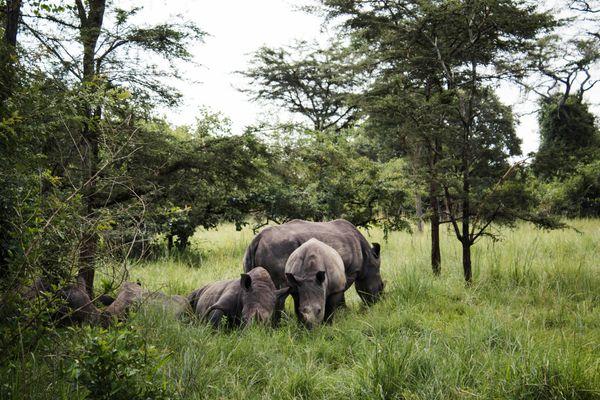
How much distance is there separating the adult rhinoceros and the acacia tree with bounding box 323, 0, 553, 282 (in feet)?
5.15

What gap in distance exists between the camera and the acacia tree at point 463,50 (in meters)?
8.06

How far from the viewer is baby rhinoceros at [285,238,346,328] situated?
6371mm

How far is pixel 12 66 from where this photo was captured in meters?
4.29

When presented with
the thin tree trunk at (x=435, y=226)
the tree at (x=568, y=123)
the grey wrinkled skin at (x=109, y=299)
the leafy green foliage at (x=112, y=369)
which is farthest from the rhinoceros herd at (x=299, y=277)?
the tree at (x=568, y=123)

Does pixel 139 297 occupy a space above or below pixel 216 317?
above

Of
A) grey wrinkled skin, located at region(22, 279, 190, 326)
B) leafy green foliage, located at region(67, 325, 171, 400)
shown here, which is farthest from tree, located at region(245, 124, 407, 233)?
leafy green foliage, located at region(67, 325, 171, 400)

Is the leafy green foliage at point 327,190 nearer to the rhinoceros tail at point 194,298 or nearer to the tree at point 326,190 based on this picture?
the tree at point 326,190

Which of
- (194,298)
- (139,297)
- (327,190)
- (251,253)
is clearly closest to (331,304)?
(251,253)

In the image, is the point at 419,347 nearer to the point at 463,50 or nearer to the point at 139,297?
the point at 139,297

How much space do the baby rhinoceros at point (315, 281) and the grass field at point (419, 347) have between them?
0.75ft

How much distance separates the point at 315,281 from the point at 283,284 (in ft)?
4.72

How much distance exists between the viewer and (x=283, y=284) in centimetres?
785

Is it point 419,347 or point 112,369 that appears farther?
point 419,347

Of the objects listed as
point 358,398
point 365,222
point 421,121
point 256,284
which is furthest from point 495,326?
point 365,222
